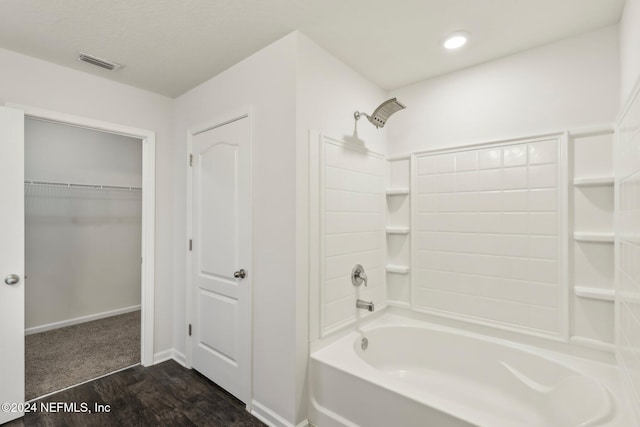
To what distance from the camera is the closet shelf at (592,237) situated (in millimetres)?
1713

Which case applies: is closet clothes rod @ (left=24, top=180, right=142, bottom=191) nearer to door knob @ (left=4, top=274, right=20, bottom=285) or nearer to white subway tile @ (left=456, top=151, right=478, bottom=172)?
door knob @ (left=4, top=274, right=20, bottom=285)

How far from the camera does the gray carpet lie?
7.88 ft

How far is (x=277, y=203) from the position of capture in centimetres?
193

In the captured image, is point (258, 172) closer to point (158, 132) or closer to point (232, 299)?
point (232, 299)

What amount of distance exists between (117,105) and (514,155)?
3.09 meters

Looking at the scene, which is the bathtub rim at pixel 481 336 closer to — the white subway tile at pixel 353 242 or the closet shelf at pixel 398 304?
the closet shelf at pixel 398 304

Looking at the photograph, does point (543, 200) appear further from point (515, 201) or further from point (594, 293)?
point (594, 293)

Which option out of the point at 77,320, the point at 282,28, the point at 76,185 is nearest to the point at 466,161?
the point at 282,28

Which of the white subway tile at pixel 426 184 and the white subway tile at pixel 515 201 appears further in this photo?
the white subway tile at pixel 426 184

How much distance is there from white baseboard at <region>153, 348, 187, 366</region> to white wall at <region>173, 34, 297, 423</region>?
1.04m

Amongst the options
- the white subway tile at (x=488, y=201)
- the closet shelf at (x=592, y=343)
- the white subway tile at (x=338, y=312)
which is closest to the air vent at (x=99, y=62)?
the white subway tile at (x=338, y=312)

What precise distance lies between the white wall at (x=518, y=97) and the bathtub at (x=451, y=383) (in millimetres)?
1439

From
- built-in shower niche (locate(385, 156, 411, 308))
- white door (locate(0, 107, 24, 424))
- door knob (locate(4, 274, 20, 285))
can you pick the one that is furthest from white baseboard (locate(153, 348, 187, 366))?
built-in shower niche (locate(385, 156, 411, 308))

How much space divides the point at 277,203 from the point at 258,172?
30 centimetres
